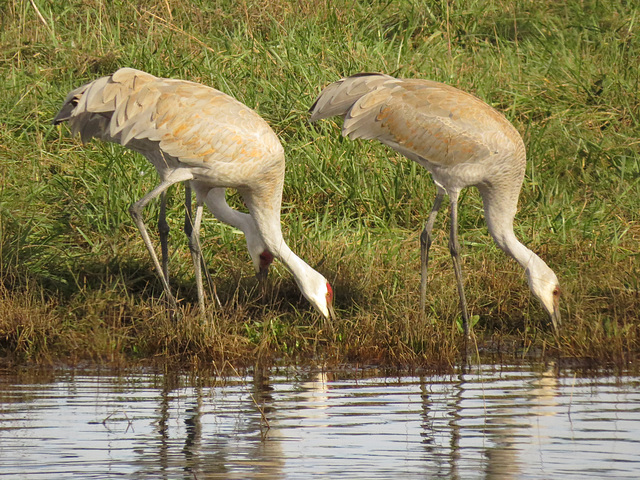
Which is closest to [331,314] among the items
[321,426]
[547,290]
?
[547,290]

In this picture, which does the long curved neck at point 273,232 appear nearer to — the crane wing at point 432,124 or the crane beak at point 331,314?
the crane beak at point 331,314

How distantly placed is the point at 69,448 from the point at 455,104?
160 inches

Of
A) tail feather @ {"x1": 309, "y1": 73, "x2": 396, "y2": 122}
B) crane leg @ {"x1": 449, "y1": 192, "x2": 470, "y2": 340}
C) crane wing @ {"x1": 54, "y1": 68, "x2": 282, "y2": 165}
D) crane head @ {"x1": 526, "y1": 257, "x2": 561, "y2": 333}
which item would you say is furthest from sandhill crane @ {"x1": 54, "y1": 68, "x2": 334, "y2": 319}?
crane head @ {"x1": 526, "y1": 257, "x2": 561, "y2": 333}

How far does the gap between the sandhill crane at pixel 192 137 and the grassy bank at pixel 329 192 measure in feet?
1.00

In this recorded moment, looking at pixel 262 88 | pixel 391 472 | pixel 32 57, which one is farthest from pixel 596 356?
pixel 32 57

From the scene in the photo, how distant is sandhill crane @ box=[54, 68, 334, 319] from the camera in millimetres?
7398

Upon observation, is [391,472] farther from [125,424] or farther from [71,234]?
[71,234]

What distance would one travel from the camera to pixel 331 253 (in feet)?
27.0

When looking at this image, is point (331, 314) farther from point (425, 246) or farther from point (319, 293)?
point (425, 246)

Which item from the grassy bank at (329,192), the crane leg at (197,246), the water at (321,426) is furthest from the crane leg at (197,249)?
the water at (321,426)

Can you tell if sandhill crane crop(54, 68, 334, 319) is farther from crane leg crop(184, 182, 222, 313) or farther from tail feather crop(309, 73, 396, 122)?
tail feather crop(309, 73, 396, 122)

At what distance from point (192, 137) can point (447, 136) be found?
5.51 ft

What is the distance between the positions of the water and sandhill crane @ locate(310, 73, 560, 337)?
1640 mm

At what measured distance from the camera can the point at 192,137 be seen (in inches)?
295
